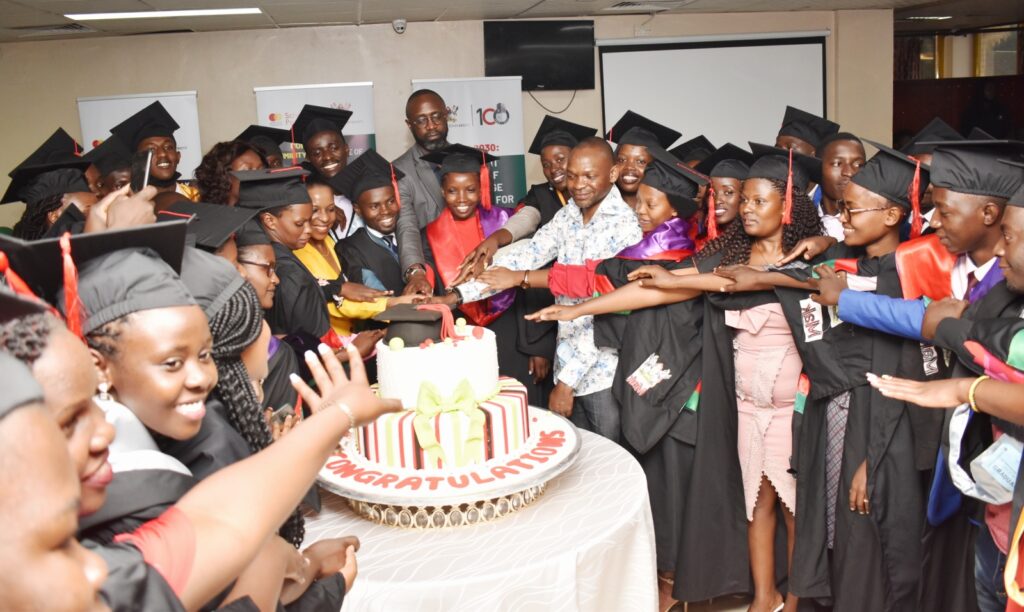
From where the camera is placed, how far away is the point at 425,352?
2.48m

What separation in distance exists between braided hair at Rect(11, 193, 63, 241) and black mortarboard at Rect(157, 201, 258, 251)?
1495mm

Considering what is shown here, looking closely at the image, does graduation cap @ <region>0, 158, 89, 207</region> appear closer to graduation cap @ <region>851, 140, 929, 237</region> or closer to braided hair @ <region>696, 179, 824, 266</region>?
braided hair @ <region>696, 179, 824, 266</region>

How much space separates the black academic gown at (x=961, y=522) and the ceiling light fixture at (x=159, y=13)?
587 cm

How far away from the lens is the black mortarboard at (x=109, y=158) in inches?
165

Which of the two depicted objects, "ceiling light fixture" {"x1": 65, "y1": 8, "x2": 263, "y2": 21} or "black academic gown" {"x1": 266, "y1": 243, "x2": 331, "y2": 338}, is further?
"ceiling light fixture" {"x1": 65, "y1": 8, "x2": 263, "y2": 21}

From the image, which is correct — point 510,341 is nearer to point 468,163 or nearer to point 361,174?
point 468,163

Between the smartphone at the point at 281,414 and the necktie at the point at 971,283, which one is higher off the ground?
the necktie at the point at 971,283

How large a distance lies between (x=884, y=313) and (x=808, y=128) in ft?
8.75

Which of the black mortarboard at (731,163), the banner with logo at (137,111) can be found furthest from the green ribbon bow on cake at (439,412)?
the banner with logo at (137,111)

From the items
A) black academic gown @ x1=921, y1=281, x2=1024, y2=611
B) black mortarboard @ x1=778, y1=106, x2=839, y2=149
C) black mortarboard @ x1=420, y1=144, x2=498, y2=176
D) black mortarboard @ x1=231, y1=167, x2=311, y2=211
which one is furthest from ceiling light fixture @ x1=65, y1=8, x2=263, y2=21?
black academic gown @ x1=921, y1=281, x2=1024, y2=611

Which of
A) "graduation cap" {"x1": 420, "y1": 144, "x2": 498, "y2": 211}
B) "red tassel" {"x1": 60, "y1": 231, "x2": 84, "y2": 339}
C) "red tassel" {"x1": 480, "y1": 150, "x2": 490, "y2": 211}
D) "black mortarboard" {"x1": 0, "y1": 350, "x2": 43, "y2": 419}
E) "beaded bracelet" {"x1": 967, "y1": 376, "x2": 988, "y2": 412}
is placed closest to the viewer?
"black mortarboard" {"x1": 0, "y1": 350, "x2": 43, "y2": 419}

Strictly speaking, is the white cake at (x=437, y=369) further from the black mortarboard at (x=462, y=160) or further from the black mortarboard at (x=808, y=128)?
the black mortarboard at (x=808, y=128)

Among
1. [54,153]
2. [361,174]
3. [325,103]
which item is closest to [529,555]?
[361,174]

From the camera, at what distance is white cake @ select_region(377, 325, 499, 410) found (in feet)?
8.12
